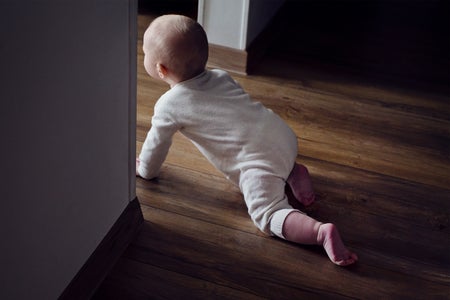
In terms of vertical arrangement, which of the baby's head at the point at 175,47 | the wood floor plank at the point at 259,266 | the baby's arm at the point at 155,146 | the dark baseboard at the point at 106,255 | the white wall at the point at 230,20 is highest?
the baby's head at the point at 175,47

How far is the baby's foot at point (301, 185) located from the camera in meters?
1.61

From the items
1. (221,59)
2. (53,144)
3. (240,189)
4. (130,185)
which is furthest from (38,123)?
(221,59)

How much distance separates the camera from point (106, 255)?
135 cm

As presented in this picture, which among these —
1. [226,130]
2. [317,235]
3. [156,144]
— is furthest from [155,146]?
[317,235]

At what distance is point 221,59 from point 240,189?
0.79 meters

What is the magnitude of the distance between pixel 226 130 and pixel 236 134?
27 mm

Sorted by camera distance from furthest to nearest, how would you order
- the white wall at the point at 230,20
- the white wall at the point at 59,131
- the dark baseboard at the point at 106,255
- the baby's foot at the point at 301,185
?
the white wall at the point at 230,20
the baby's foot at the point at 301,185
the dark baseboard at the point at 106,255
the white wall at the point at 59,131

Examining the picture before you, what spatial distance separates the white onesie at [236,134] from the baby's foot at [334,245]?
10cm

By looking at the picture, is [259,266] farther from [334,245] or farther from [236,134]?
[236,134]

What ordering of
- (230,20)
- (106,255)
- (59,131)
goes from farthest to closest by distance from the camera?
1. (230,20)
2. (106,255)
3. (59,131)

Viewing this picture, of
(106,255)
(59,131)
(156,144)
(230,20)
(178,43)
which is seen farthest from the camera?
(230,20)

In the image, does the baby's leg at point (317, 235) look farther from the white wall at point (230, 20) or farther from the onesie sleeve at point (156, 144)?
the white wall at point (230, 20)

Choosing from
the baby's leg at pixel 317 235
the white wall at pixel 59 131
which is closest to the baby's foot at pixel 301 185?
the baby's leg at pixel 317 235

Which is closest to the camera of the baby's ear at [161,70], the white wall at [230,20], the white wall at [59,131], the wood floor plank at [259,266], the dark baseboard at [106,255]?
the white wall at [59,131]
